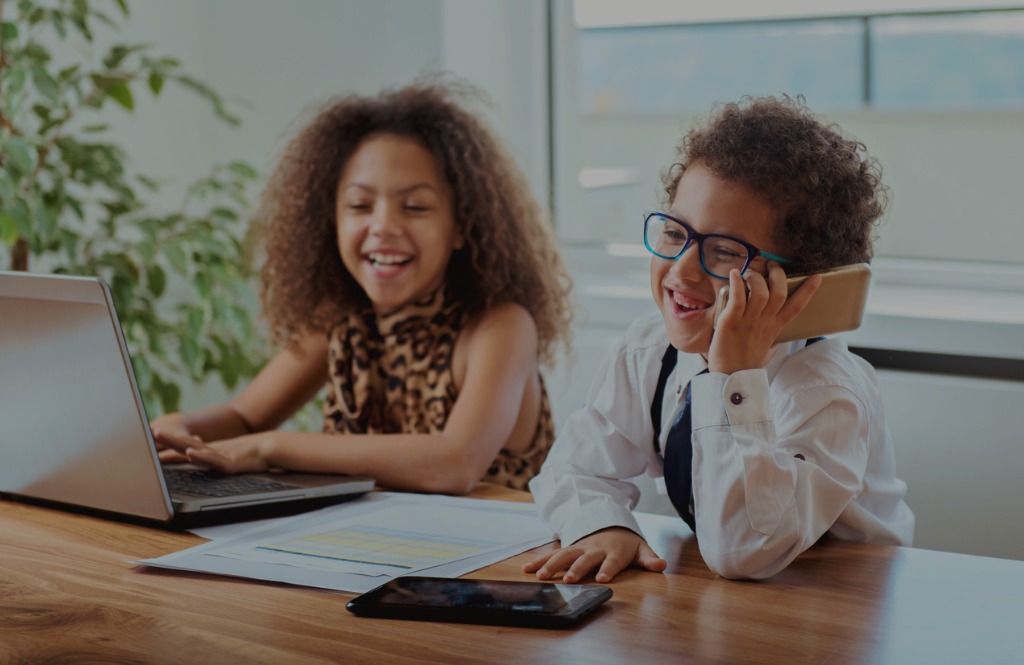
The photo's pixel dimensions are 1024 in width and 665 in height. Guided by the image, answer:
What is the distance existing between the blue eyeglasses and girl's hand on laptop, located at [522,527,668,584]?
0.31 meters

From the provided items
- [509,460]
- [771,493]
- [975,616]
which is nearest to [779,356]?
[771,493]

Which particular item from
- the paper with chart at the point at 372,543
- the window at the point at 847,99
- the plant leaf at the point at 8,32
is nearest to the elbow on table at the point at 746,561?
the paper with chart at the point at 372,543

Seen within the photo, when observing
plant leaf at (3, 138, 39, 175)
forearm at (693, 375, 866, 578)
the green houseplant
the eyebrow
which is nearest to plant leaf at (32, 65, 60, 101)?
the green houseplant

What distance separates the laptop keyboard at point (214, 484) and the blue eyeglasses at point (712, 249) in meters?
0.59

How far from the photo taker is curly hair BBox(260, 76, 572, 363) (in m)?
1.98

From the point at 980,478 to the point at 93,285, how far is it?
1398 mm

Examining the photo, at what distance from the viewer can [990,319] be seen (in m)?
2.05

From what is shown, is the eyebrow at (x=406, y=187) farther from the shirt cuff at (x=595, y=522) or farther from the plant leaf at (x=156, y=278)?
the shirt cuff at (x=595, y=522)

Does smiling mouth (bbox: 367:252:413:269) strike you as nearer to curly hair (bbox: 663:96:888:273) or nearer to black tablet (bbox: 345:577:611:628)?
curly hair (bbox: 663:96:888:273)

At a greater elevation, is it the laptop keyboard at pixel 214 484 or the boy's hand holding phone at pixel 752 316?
the boy's hand holding phone at pixel 752 316

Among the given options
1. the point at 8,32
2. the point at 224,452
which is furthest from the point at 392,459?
the point at 8,32

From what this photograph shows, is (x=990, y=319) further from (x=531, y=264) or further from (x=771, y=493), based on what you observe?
(x=771, y=493)

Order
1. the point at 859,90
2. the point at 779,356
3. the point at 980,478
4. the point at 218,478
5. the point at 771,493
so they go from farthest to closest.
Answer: the point at 859,90 < the point at 980,478 < the point at 218,478 < the point at 779,356 < the point at 771,493

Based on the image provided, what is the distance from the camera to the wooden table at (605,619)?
1030 millimetres
